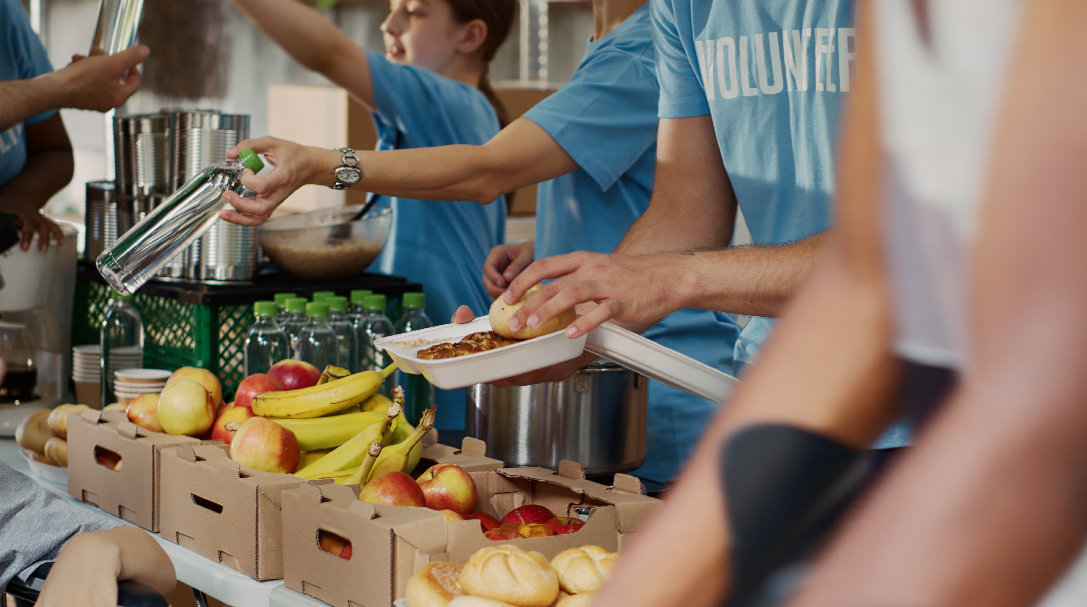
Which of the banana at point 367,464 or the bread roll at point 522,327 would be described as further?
the banana at point 367,464

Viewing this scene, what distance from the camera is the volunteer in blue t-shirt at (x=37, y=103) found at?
1.92 meters

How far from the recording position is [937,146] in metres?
0.17

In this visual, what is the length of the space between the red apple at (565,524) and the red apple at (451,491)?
0.42 ft

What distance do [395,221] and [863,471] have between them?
231 cm

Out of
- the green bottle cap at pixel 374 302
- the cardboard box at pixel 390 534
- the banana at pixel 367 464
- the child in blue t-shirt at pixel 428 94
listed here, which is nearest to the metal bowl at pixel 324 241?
the child in blue t-shirt at pixel 428 94

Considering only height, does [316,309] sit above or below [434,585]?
above

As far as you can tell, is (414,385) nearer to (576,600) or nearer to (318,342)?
(318,342)

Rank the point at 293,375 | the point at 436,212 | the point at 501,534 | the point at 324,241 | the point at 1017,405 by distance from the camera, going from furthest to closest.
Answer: the point at 436,212 → the point at 324,241 → the point at 293,375 → the point at 501,534 → the point at 1017,405

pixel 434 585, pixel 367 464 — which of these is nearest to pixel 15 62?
pixel 367 464

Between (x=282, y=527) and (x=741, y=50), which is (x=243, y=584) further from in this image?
(x=741, y=50)

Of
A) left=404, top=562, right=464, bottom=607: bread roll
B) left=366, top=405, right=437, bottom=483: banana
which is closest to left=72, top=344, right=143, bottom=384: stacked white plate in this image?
left=366, top=405, right=437, bottom=483: banana

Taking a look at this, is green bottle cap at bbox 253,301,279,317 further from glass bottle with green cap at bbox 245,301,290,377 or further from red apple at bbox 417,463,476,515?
red apple at bbox 417,463,476,515

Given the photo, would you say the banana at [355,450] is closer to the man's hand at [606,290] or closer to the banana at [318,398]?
the banana at [318,398]

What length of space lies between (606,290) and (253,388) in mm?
741
